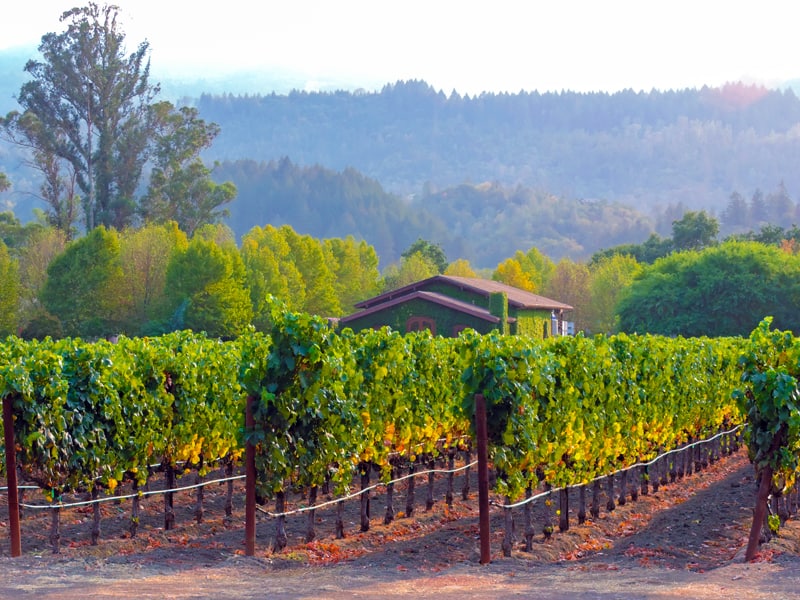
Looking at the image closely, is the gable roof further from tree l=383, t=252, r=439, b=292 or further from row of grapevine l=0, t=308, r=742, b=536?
row of grapevine l=0, t=308, r=742, b=536

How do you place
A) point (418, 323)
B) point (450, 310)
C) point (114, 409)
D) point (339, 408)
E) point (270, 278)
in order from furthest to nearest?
point (270, 278) → point (418, 323) → point (450, 310) → point (114, 409) → point (339, 408)

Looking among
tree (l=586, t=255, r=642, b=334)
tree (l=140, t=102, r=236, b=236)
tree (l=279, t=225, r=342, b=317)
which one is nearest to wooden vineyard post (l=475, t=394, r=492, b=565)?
tree (l=279, t=225, r=342, b=317)

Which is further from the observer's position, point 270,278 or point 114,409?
point 270,278

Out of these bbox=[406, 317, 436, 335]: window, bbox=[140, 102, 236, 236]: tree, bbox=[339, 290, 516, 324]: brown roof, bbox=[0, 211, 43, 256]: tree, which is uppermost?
bbox=[140, 102, 236, 236]: tree

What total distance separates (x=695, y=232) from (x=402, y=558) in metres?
88.7

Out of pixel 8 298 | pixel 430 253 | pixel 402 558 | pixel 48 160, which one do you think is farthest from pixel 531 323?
pixel 402 558

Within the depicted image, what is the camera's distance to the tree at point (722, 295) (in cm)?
6569

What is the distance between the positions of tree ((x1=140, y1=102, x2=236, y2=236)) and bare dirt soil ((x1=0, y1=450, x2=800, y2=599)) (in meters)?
64.3

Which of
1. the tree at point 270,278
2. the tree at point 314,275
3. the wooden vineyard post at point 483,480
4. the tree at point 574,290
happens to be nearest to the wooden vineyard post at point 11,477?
the wooden vineyard post at point 483,480

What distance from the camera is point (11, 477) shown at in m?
12.1

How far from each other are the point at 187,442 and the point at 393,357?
3.34 metres

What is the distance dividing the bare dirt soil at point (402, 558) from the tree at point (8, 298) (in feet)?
145

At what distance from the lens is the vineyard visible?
42.1 ft

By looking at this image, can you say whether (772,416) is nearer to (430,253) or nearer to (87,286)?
(87,286)
